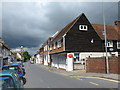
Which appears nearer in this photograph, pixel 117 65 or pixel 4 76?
pixel 4 76

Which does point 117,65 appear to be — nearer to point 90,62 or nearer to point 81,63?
point 90,62

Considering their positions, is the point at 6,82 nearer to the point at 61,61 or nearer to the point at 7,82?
the point at 7,82

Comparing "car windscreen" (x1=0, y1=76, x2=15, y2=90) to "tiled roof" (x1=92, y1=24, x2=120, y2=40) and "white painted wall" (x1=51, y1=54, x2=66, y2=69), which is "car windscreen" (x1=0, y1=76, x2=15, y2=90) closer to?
"white painted wall" (x1=51, y1=54, x2=66, y2=69)

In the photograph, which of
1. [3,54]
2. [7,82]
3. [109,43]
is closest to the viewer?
[7,82]

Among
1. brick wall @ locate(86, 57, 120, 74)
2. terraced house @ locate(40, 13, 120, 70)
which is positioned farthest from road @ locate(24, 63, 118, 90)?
terraced house @ locate(40, 13, 120, 70)

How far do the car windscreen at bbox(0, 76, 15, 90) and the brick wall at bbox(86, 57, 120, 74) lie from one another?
14.9 metres

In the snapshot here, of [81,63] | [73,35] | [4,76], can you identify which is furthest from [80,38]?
[4,76]

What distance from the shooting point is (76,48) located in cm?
2588

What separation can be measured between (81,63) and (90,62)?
16.2ft

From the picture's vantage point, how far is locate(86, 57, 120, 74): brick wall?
17.2m

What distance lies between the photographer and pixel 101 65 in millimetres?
19016

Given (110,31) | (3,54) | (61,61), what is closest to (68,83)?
(61,61)

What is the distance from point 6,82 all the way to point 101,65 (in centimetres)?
1613

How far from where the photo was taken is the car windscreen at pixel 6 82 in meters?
4.19
